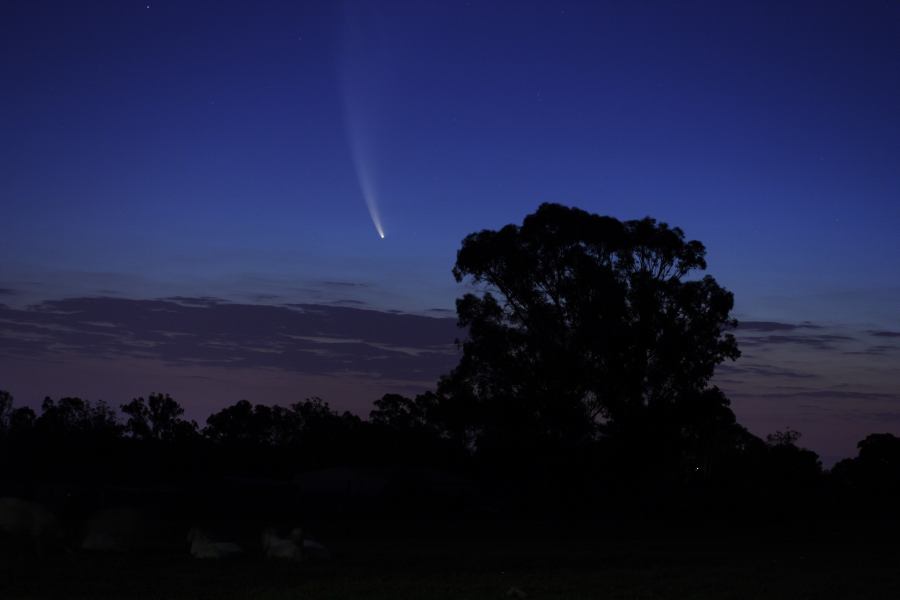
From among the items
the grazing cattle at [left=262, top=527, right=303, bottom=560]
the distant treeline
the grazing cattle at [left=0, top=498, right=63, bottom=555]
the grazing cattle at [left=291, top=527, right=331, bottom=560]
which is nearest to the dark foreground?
the grazing cattle at [left=291, top=527, right=331, bottom=560]

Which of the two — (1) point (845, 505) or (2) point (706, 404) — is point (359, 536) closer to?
(2) point (706, 404)

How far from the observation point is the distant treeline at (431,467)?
4475cm

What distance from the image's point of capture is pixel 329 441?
74188mm

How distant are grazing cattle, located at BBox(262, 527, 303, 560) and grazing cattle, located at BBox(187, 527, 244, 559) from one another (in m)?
0.62

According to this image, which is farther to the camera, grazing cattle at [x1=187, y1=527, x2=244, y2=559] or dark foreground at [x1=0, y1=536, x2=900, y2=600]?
grazing cattle at [x1=187, y1=527, x2=244, y2=559]

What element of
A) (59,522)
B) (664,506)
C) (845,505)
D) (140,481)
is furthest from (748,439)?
(59,522)

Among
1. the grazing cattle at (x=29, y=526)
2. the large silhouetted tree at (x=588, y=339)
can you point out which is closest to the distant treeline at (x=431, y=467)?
the large silhouetted tree at (x=588, y=339)

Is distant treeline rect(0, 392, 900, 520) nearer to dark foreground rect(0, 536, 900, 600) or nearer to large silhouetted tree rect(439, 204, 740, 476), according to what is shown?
large silhouetted tree rect(439, 204, 740, 476)

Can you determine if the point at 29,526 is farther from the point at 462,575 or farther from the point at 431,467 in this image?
the point at 431,467

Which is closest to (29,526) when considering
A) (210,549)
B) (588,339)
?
(210,549)

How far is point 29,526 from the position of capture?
2059 cm

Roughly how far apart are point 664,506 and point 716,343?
28.0 ft

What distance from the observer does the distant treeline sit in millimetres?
44750

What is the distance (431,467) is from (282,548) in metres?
40.9
